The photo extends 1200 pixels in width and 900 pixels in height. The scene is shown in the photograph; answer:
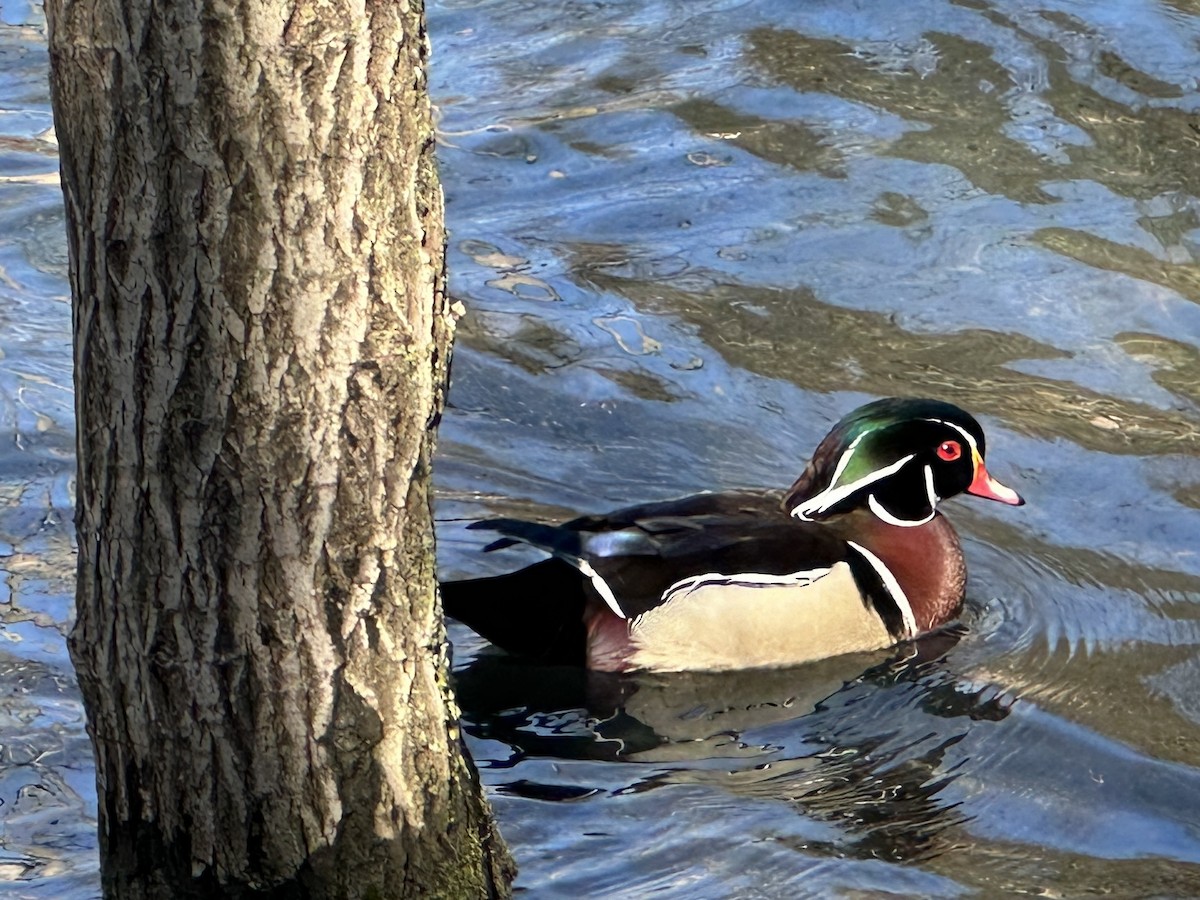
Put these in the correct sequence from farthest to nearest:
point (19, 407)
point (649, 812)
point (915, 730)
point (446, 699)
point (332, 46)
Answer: point (19, 407) < point (915, 730) < point (649, 812) < point (446, 699) < point (332, 46)

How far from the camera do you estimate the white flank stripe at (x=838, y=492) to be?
599 cm

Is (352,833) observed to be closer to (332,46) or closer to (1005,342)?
(332,46)

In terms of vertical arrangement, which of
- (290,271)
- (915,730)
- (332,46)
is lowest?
(915,730)

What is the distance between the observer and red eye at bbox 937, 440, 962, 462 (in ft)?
19.8

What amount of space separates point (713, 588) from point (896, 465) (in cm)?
81

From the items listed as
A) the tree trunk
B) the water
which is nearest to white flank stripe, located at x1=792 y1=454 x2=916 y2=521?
the water

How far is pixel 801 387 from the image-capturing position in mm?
7215

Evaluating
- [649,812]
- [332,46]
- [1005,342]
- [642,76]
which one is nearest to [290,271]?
[332,46]

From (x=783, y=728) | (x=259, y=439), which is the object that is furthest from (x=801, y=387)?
(x=259, y=439)

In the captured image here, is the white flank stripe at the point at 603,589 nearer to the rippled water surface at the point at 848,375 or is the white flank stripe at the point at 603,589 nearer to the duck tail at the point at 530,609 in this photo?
the duck tail at the point at 530,609

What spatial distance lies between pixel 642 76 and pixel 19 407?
447cm

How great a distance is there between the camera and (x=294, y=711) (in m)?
3.42

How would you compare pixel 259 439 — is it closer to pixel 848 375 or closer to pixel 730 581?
pixel 730 581

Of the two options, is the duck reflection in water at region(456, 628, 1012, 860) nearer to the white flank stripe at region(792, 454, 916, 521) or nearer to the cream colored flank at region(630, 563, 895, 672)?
the cream colored flank at region(630, 563, 895, 672)
